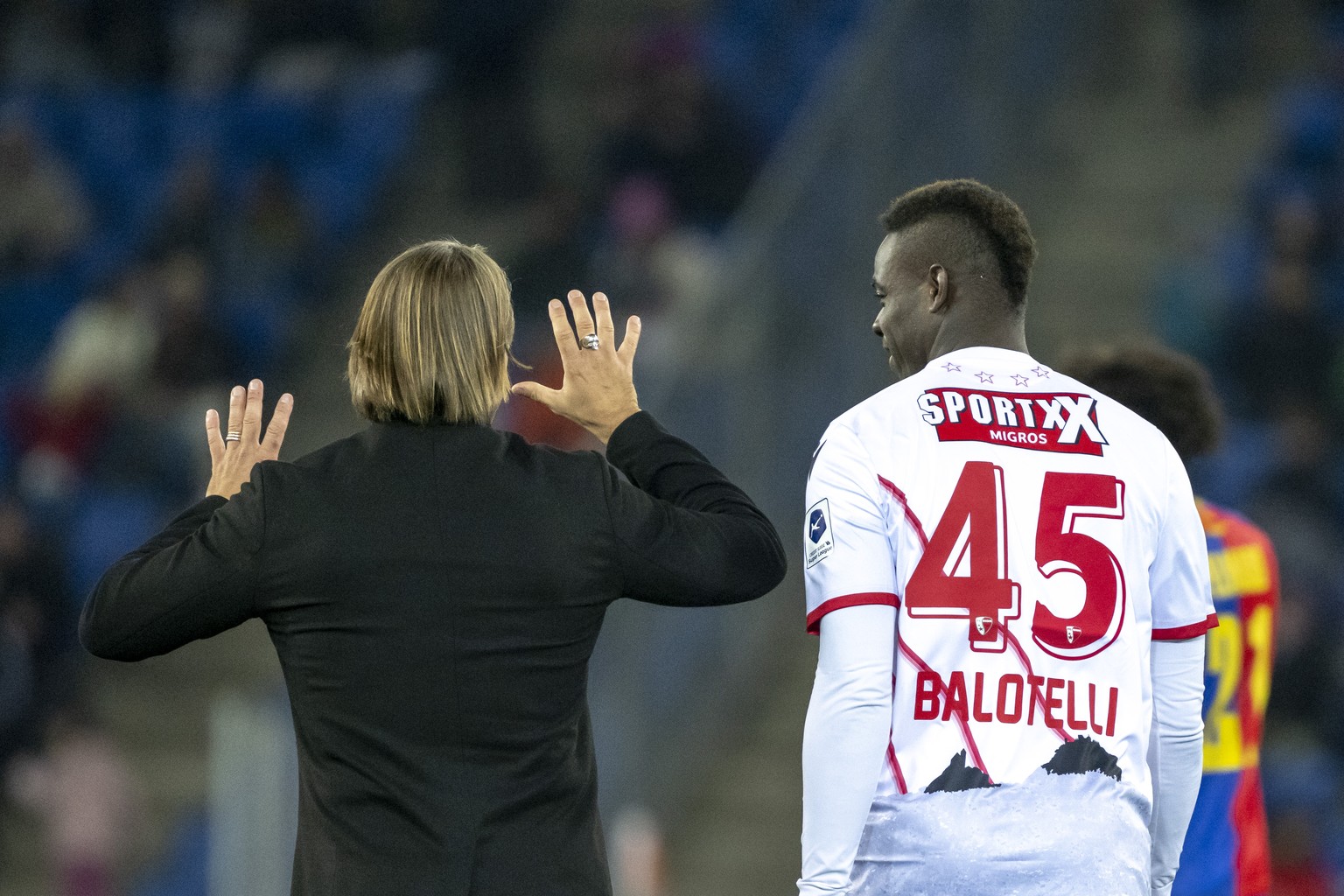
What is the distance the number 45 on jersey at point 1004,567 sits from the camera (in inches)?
99.7

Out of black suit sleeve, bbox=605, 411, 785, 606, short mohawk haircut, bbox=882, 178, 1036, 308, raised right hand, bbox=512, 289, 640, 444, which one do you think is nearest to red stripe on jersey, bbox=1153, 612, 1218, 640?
short mohawk haircut, bbox=882, 178, 1036, 308

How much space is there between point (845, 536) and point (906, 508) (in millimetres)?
98

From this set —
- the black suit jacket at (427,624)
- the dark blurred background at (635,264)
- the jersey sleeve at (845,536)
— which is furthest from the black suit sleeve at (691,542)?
the dark blurred background at (635,264)

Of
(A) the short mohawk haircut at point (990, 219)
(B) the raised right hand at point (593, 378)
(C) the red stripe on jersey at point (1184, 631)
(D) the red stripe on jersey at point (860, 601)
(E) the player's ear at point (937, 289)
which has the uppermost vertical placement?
(A) the short mohawk haircut at point (990, 219)

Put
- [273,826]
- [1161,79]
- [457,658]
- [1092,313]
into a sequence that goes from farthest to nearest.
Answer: [1161,79]
[1092,313]
[273,826]
[457,658]

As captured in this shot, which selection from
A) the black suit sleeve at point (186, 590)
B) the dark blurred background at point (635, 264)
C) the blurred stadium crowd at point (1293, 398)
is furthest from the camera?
the dark blurred background at point (635, 264)

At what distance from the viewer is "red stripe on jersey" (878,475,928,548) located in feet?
8.43

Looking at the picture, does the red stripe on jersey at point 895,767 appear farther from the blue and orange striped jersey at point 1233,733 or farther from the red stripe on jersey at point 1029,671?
the blue and orange striped jersey at point 1233,733

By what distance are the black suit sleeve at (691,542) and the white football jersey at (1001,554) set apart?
176 mm

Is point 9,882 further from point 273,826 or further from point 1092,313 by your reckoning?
point 1092,313

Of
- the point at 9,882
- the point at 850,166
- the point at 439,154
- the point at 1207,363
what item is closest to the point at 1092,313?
the point at 1207,363

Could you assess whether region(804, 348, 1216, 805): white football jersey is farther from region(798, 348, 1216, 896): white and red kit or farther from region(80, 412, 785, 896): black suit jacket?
region(80, 412, 785, 896): black suit jacket

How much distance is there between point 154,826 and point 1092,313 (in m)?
5.00

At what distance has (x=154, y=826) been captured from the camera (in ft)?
26.0
